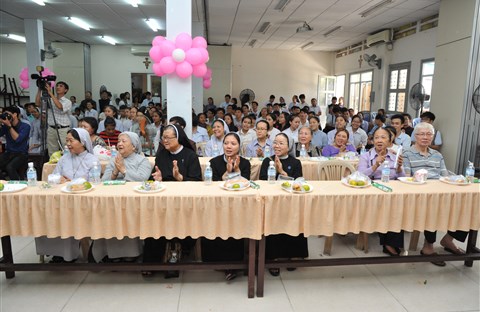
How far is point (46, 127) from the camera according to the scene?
5574mm

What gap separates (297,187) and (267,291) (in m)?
0.83

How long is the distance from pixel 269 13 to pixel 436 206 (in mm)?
6798

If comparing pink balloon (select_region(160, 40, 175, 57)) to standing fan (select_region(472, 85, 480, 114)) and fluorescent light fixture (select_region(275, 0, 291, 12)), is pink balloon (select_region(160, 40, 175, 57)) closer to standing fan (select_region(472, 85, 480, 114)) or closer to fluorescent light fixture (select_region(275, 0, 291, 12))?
fluorescent light fixture (select_region(275, 0, 291, 12))

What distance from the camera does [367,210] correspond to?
8.38ft

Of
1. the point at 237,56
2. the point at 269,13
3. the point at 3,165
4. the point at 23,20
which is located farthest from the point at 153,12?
the point at 237,56

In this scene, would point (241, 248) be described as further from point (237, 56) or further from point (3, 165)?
point (237, 56)

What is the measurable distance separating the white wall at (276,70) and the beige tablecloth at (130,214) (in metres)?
12.8

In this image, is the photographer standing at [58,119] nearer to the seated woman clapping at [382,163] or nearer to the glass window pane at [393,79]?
the seated woman clapping at [382,163]

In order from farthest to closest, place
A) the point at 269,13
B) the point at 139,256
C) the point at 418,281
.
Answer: the point at 269,13 < the point at 139,256 < the point at 418,281

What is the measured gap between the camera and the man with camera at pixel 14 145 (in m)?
5.29

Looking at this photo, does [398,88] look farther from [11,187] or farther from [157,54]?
[11,187]

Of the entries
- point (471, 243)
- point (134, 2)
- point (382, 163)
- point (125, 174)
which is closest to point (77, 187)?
point (125, 174)

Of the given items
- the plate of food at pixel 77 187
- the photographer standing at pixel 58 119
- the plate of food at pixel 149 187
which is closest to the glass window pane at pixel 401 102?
the photographer standing at pixel 58 119

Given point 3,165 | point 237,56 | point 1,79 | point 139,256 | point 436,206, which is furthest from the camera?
point 237,56
